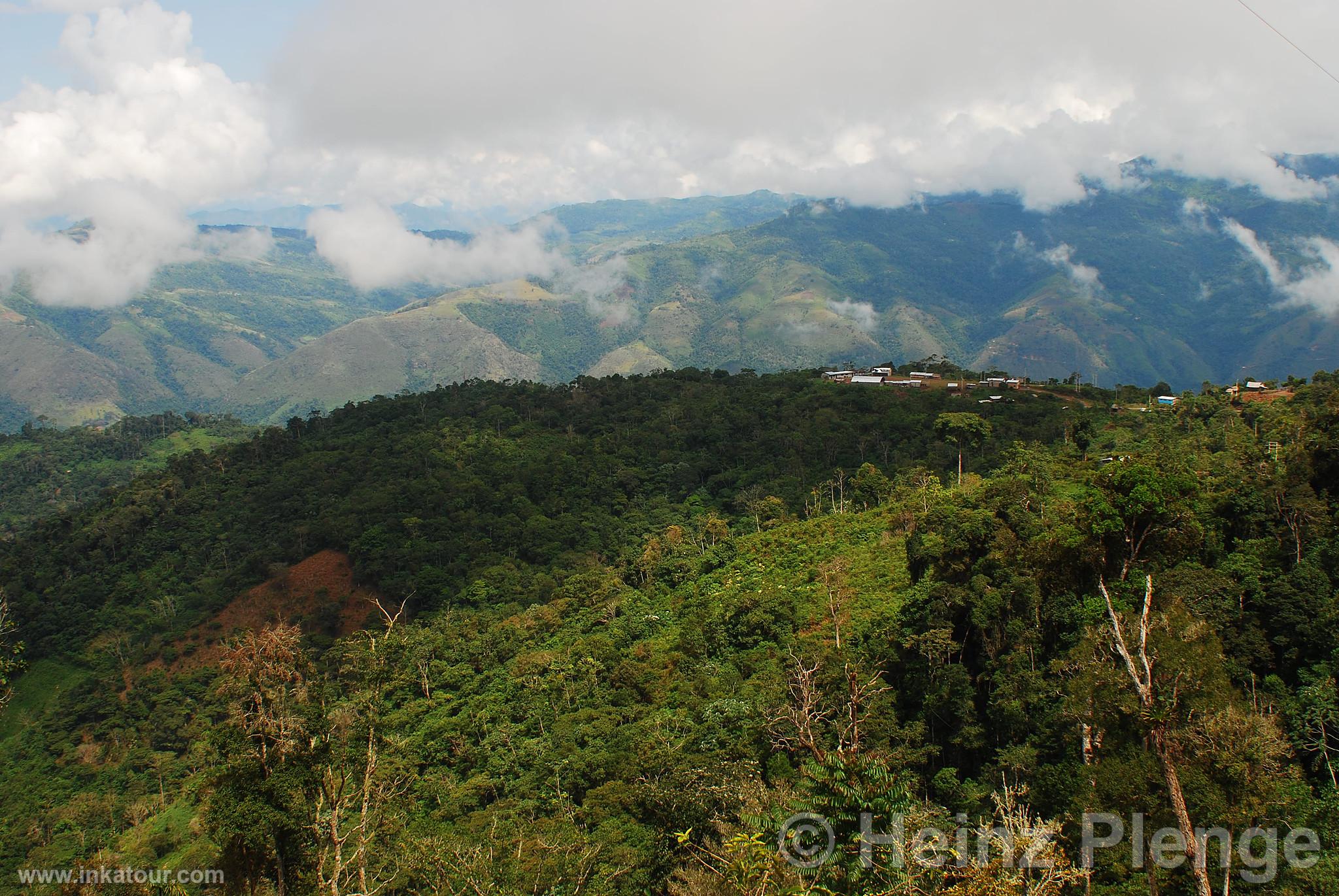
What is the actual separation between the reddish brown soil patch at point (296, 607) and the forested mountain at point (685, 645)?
13.2 inches

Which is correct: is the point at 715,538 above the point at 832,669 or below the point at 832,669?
below

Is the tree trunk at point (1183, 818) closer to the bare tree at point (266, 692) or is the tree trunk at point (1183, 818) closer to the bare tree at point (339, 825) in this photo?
the bare tree at point (339, 825)

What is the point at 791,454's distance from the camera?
7544cm

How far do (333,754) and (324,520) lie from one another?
5768cm

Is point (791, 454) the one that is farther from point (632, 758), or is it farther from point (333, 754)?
point (333, 754)

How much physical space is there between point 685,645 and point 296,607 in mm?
39138

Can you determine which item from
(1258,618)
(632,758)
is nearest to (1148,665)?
(1258,618)

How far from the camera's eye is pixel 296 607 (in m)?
64.0

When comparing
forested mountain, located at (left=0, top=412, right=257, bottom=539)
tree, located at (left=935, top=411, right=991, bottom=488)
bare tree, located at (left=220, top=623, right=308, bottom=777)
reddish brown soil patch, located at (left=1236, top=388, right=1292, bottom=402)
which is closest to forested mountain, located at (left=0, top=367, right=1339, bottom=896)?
bare tree, located at (left=220, top=623, right=308, bottom=777)

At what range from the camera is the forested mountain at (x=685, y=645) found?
16062 millimetres

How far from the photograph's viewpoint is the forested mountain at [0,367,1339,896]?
16062 millimetres

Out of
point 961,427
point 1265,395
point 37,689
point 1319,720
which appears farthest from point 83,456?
point 1319,720

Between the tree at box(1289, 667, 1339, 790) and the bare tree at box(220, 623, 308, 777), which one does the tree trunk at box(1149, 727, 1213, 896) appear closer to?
the tree at box(1289, 667, 1339, 790)

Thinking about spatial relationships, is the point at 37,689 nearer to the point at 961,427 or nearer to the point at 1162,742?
the point at 961,427
